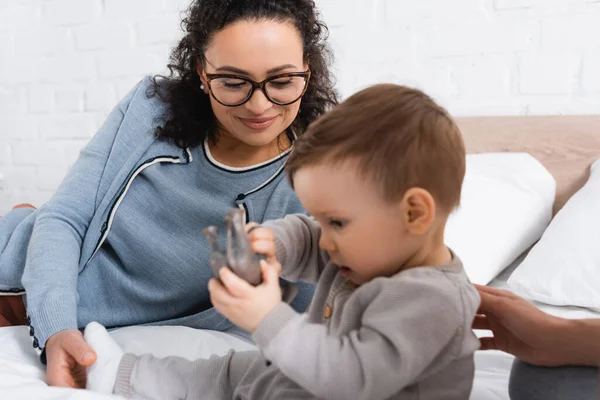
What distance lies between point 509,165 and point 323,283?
Result: 856 mm

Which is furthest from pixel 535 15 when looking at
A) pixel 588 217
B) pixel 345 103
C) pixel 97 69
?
pixel 97 69

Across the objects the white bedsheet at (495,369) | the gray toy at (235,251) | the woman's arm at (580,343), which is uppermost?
the gray toy at (235,251)

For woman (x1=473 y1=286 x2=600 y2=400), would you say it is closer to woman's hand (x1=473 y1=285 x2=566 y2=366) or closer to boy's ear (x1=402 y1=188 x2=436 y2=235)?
woman's hand (x1=473 y1=285 x2=566 y2=366)

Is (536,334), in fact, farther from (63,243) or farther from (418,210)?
(63,243)

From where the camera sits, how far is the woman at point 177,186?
3.82 ft

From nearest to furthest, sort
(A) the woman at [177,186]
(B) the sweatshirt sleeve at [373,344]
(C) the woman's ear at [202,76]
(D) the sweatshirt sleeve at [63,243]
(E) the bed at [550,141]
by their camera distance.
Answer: (B) the sweatshirt sleeve at [373,344] < (D) the sweatshirt sleeve at [63,243] < (A) the woman at [177,186] < (C) the woman's ear at [202,76] < (E) the bed at [550,141]

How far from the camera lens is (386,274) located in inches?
29.3

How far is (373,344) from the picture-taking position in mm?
656

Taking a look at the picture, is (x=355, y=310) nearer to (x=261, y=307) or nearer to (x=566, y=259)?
(x=261, y=307)

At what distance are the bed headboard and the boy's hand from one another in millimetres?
1155

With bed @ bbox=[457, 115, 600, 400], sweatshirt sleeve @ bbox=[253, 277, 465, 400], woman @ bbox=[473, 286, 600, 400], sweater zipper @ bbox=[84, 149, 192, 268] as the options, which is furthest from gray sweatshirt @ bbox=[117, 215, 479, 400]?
bed @ bbox=[457, 115, 600, 400]

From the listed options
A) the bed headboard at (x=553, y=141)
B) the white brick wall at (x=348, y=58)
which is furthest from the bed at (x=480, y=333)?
the white brick wall at (x=348, y=58)

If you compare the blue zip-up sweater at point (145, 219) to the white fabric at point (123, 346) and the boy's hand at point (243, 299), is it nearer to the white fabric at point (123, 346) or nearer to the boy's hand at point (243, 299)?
the white fabric at point (123, 346)

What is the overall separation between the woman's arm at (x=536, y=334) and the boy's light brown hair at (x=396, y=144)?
0.24 meters
